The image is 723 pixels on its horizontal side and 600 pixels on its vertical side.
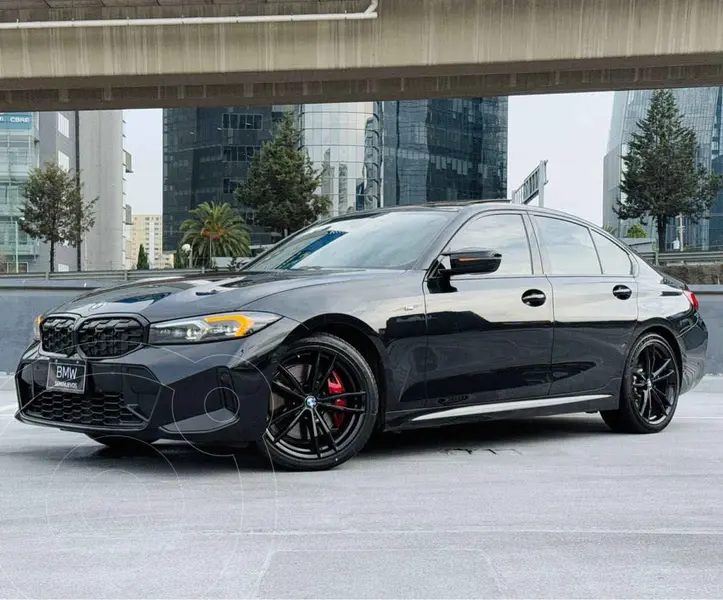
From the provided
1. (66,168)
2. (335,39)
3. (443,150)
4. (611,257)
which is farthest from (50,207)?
(611,257)

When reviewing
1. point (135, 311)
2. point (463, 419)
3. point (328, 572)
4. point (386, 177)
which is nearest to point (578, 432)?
point (463, 419)

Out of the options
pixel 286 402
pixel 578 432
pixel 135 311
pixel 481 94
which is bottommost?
pixel 578 432

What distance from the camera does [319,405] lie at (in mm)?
5383

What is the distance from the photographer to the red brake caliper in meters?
5.46

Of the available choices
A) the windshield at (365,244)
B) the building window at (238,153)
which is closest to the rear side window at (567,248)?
the windshield at (365,244)

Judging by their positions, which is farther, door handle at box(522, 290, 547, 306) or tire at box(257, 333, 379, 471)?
door handle at box(522, 290, 547, 306)

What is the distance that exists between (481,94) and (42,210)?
44816 millimetres

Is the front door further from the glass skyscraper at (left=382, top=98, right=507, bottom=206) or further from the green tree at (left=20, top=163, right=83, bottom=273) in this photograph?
the glass skyscraper at (left=382, top=98, right=507, bottom=206)

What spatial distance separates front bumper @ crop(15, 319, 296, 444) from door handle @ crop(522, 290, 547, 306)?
1816 millimetres

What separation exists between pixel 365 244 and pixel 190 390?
5.60ft

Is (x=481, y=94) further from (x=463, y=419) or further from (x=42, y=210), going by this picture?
(x=42, y=210)

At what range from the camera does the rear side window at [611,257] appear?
7.29 m

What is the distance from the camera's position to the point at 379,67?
2622 cm

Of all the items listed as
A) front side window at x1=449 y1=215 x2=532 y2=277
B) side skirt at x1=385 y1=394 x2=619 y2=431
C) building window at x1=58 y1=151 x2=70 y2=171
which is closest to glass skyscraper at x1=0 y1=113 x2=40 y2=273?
building window at x1=58 y1=151 x2=70 y2=171
